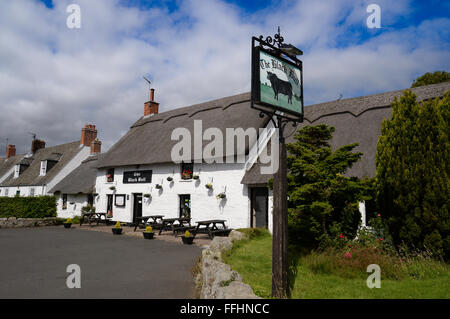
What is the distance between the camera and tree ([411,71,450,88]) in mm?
21389

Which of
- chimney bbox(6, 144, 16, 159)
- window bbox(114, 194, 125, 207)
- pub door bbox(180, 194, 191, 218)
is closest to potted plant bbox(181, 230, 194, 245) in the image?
pub door bbox(180, 194, 191, 218)

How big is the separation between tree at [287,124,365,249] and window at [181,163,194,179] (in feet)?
31.1

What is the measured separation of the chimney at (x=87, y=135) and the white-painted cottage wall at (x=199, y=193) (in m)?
12.3

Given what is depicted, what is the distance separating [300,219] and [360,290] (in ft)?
9.00

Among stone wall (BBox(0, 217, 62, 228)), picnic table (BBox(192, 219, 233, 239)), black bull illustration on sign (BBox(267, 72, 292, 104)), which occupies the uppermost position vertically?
black bull illustration on sign (BBox(267, 72, 292, 104))

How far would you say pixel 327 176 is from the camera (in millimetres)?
7926

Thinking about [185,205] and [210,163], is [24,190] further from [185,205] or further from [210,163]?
[210,163]

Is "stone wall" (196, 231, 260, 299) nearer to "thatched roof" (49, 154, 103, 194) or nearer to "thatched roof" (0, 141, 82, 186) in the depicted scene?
"thatched roof" (49, 154, 103, 194)

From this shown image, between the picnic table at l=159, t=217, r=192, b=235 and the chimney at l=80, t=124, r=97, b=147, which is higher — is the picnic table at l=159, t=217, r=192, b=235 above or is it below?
→ below

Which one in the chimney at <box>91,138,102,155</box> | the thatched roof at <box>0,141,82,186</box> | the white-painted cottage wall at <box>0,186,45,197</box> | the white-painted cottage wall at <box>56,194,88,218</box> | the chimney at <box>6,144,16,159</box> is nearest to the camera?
the white-painted cottage wall at <box>56,194,88,218</box>

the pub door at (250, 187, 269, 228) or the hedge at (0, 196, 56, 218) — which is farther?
the hedge at (0, 196, 56, 218)

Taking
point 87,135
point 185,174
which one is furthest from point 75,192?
point 185,174

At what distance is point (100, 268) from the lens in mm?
8320
